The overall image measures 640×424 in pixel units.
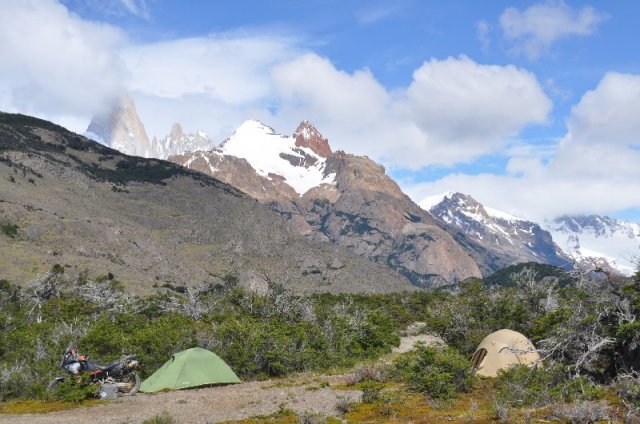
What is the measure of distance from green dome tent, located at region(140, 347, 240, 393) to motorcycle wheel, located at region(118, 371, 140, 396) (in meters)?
0.95

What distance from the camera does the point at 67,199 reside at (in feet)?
424

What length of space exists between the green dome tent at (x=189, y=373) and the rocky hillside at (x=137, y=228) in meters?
51.9

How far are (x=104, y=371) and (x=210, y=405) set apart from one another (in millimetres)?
5088

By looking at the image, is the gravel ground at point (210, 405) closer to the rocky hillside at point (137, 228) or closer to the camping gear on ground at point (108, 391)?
the camping gear on ground at point (108, 391)

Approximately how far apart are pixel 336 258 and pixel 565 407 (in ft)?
529

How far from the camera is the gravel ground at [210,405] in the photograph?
16.6 metres

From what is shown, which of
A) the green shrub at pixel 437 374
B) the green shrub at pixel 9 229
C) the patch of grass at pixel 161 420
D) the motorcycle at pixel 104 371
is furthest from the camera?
the green shrub at pixel 9 229

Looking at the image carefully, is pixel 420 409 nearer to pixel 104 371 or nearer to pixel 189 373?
pixel 189 373

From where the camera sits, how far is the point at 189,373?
23.2 metres

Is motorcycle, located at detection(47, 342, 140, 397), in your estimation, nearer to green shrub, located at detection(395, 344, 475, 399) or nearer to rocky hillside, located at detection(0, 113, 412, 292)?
green shrub, located at detection(395, 344, 475, 399)

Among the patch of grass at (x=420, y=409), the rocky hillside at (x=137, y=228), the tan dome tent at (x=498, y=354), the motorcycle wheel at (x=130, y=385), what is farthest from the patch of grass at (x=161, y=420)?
the rocky hillside at (x=137, y=228)

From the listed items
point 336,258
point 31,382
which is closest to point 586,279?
point 31,382

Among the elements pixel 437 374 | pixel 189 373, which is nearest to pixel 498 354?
pixel 437 374

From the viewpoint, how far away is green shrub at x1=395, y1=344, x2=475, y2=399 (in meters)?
18.0
